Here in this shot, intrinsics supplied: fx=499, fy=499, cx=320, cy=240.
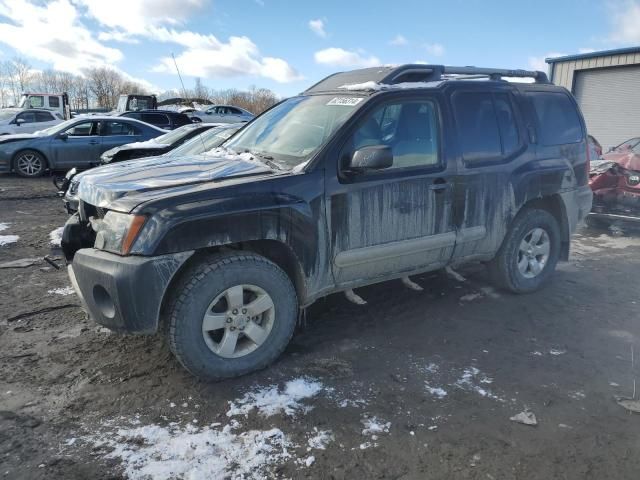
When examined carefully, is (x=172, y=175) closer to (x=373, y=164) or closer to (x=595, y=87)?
(x=373, y=164)

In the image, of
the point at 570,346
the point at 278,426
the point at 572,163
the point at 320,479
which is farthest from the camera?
the point at 572,163

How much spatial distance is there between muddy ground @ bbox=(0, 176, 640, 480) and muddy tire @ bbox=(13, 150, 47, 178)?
8.80 meters

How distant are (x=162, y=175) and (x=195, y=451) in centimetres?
176

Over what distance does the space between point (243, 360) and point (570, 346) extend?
2.48m

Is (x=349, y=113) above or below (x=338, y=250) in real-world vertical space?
above

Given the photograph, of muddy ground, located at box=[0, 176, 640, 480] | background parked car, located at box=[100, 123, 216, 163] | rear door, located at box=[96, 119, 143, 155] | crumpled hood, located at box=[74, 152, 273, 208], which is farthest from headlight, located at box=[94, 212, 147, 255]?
rear door, located at box=[96, 119, 143, 155]

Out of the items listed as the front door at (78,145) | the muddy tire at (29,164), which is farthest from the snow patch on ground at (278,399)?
the muddy tire at (29,164)

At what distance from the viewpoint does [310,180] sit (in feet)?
10.8

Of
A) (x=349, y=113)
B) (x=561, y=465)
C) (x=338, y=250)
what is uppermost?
(x=349, y=113)

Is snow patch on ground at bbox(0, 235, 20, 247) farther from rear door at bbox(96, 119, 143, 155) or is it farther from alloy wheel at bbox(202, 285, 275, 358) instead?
rear door at bbox(96, 119, 143, 155)

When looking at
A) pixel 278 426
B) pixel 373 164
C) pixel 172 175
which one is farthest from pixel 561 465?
pixel 172 175

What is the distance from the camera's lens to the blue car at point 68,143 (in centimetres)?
1225

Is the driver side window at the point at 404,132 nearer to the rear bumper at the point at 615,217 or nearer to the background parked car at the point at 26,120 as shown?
the rear bumper at the point at 615,217

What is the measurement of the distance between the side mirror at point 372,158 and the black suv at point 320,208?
1 centimetres
